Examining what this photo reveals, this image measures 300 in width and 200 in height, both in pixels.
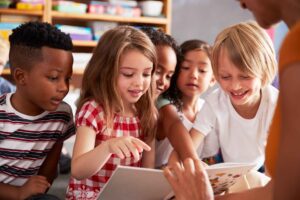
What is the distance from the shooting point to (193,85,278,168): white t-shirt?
1586mm

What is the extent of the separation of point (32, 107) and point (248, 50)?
695mm

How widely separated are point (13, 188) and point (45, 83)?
31cm

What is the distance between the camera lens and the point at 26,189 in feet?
4.29

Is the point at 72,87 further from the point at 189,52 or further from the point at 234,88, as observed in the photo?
the point at 234,88

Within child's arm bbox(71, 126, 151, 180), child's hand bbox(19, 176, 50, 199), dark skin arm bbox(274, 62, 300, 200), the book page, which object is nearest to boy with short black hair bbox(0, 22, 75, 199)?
child's hand bbox(19, 176, 50, 199)

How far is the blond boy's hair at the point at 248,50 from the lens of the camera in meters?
1.49

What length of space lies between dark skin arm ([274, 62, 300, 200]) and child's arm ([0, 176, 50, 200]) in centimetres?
80

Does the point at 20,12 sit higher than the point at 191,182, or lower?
higher

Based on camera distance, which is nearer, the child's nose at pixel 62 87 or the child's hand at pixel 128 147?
the child's hand at pixel 128 147

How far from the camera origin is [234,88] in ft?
4.91

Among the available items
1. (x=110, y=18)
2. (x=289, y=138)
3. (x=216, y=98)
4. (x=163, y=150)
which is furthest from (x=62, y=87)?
(x=110, y=18)

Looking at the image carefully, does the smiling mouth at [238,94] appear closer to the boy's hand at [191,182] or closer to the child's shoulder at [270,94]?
the child's shoulder at [270,94]

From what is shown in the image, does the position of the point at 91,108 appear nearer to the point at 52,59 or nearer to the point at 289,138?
the point at 52,59

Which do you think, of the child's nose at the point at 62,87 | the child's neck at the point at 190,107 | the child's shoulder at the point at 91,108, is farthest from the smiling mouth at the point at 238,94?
the child's nose at the point at 62,87
